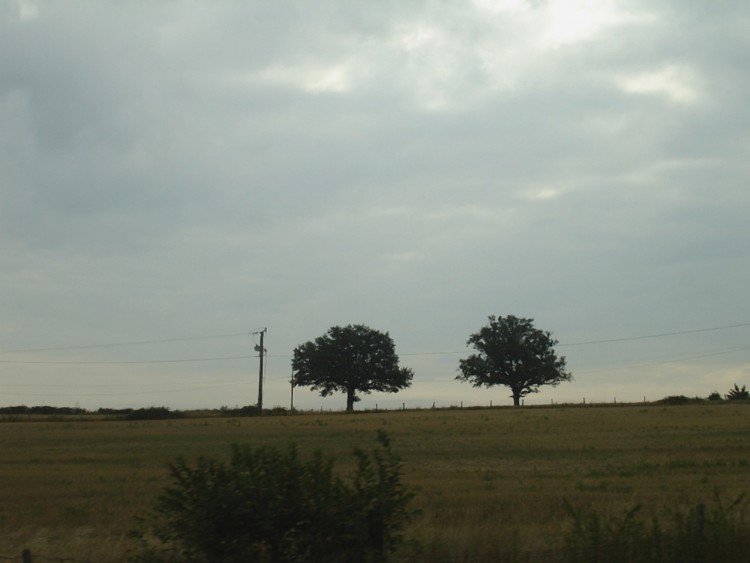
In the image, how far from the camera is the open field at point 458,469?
1566cm

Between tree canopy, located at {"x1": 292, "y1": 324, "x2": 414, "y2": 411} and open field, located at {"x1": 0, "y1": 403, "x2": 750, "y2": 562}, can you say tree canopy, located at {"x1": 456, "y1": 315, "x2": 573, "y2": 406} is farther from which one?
open field, located at {"x1": 0, "y1": 403, "x2": 750, "y2": 562}

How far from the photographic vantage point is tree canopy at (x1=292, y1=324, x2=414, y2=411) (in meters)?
122

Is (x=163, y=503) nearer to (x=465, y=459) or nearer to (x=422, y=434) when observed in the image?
(x=465, y=459)

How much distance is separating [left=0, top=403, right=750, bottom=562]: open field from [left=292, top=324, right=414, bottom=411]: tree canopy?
5545 cm

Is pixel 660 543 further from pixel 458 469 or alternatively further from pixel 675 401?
pixel 675 401

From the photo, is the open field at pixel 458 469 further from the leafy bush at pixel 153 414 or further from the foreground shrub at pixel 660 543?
the leafy bush at pixel 153 414

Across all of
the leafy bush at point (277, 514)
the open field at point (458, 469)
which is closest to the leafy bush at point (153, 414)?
the open field at point (458, 469)

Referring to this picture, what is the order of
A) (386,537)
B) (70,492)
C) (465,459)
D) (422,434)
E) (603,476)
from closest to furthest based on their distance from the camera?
1. (386,537)
2. (70,492)
3. (603,476)
4. (465,459)
5. (422,434)

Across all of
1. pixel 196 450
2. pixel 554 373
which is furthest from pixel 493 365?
A: pixel 196 450

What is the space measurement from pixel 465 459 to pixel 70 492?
16.7 meters

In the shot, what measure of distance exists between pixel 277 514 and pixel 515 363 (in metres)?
115

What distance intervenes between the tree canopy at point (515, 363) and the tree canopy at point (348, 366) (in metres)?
10.3

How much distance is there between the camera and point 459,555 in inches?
428

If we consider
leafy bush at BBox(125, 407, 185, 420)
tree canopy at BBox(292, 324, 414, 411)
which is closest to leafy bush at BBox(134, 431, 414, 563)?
leafy bush at BBox(125, 407, 185, 420)
